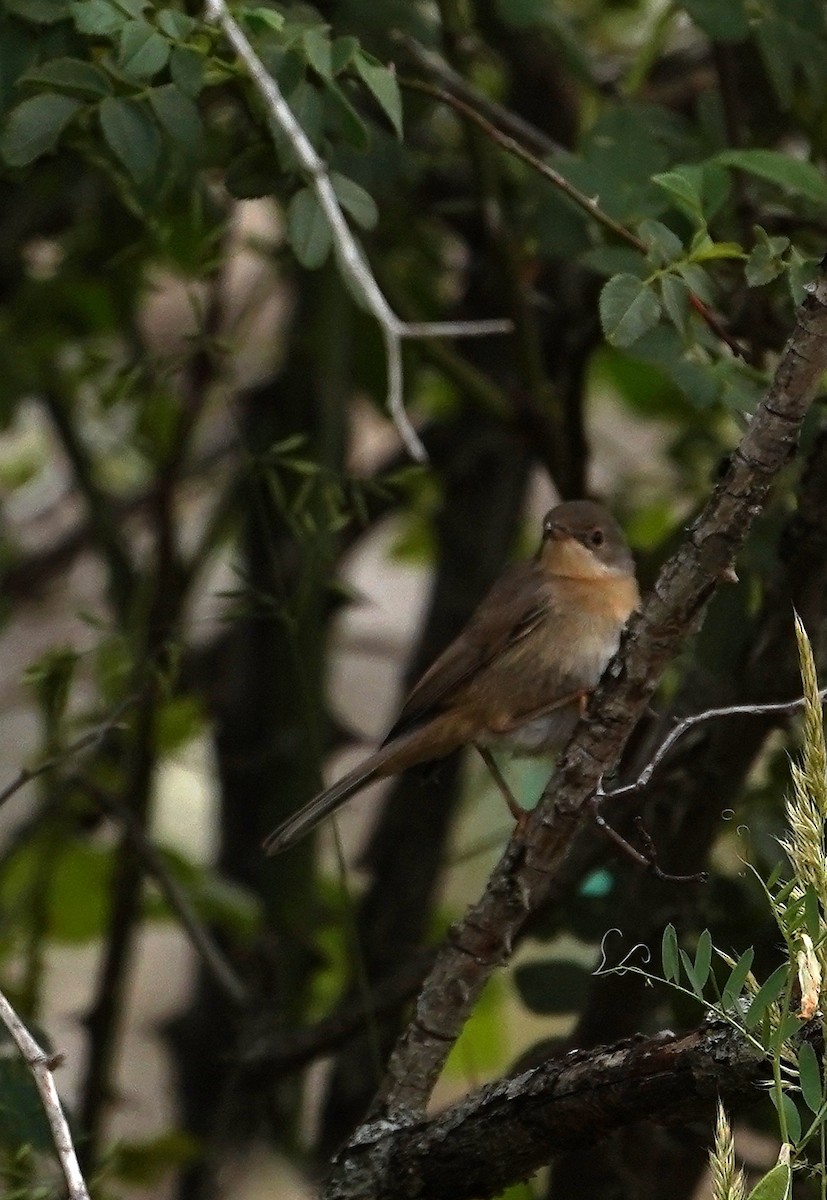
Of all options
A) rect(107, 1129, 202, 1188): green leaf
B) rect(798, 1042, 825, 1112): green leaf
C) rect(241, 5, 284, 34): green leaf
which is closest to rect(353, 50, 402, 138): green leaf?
rect(241, 5, 284, 34): green leaf

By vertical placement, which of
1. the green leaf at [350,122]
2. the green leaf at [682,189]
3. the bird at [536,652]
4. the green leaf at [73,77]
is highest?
the green leaf at [73,77]

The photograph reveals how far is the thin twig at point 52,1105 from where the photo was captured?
1.92 metres

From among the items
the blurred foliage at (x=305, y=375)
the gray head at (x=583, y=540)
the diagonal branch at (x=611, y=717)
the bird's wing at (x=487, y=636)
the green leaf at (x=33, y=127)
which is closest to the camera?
the diagonal branch at (x=611, y=717)

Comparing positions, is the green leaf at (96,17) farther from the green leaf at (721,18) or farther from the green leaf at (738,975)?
the green leaf at (738,975)

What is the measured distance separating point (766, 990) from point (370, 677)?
16.9ft

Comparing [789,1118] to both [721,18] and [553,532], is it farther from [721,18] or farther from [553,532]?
[553,532]

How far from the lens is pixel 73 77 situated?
2592 millimetres

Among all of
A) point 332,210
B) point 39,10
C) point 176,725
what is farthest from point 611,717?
point 176,725

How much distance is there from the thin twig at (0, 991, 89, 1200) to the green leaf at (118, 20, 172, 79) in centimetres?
134

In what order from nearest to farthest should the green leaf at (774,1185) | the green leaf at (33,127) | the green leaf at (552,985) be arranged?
the green leaf at (774,1185)
the green leaf at (33,127)
the green leaf at (552,985)

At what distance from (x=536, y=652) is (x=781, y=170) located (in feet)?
4.94

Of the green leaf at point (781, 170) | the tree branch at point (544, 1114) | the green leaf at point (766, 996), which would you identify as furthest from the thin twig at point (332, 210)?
the green leaf at point (766, 996)

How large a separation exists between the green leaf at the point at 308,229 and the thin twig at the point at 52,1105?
123 cm

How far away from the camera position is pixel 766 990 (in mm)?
1653
